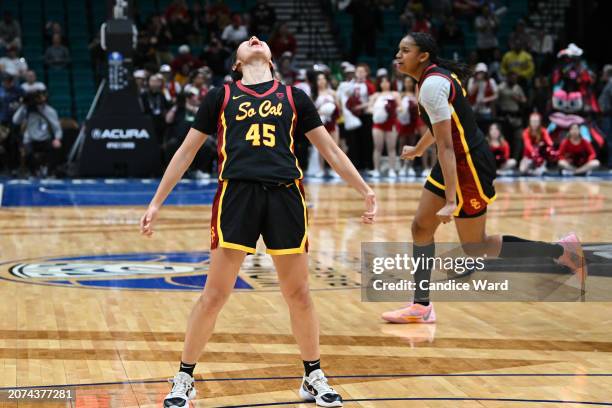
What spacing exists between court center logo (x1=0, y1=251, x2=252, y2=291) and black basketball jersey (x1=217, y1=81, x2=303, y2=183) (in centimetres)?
398

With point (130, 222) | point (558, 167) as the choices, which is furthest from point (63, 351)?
point (558, 167)

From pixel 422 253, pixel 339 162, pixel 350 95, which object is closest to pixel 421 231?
pixel 422 253

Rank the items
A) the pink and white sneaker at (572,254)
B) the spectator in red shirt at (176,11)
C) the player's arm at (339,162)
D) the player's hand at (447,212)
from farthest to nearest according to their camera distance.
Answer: the spectator in red shirt at (176,11)
the pink and white sneaker at (572,254)
the player's hand at (447,212)
the player's arm at (339,162)

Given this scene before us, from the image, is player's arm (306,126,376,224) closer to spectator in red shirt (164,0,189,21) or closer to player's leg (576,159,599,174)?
player's leg (576,159,599,174)

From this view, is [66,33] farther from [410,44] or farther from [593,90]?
[410,44]

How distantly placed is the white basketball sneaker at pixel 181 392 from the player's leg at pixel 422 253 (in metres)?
2.58

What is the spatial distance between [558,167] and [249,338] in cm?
1638

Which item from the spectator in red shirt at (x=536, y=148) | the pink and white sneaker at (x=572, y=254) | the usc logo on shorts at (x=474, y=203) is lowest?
the spectator in red shirt at (x=536, y=148)

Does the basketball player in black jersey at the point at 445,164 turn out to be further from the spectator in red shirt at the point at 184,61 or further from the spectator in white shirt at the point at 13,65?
the spectator in red shirt at the point at 184,61

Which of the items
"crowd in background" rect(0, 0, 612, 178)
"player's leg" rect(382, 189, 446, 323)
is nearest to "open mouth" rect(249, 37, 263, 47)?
"player's leg" rect(382, 189, 446, 323)

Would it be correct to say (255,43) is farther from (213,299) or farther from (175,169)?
(213,299)

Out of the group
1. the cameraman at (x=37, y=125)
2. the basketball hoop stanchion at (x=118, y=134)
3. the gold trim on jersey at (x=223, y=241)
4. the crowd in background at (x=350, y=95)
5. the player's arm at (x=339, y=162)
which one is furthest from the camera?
the crowd in background at (x=350, y=95)

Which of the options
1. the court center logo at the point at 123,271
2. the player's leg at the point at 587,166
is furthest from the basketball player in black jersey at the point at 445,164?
the player's leg at the point at 587,166

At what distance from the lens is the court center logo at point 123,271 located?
9.84m
